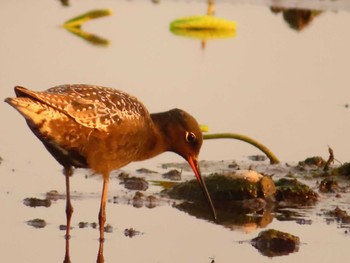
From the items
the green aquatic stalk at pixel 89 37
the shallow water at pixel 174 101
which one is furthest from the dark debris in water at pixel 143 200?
the green aquatic stalk at pixel 89 37

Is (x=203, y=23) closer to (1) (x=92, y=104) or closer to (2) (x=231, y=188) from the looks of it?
(2) (x=231, y=188)

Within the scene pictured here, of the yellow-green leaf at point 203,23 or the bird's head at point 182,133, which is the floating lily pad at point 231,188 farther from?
the yellow-green leaf at point 203,23

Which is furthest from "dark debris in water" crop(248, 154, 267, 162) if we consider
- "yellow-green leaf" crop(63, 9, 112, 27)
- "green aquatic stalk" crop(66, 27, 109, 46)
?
"yellow-green leaf" crop(63, 9, 112, 27)

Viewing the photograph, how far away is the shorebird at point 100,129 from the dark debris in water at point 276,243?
0.85 metres

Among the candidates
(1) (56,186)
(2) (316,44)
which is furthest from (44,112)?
(2) (316,44)

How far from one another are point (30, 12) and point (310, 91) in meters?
5.58

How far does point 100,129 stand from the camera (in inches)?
477

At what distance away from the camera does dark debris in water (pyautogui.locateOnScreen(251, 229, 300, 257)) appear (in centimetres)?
1209

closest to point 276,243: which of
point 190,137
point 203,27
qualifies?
point 190,137

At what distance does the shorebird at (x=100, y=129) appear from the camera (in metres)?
11.7

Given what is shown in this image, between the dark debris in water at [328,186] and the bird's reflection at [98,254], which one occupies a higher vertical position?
the dark debris in water at [328,186]

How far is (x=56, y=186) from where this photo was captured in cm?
1364

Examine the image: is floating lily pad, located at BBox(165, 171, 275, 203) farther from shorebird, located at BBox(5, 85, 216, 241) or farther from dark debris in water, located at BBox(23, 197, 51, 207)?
dark debris in water, located at BBox(23, 197, 51, 207)

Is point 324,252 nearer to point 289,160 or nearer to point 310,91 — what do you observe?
point 289,160
